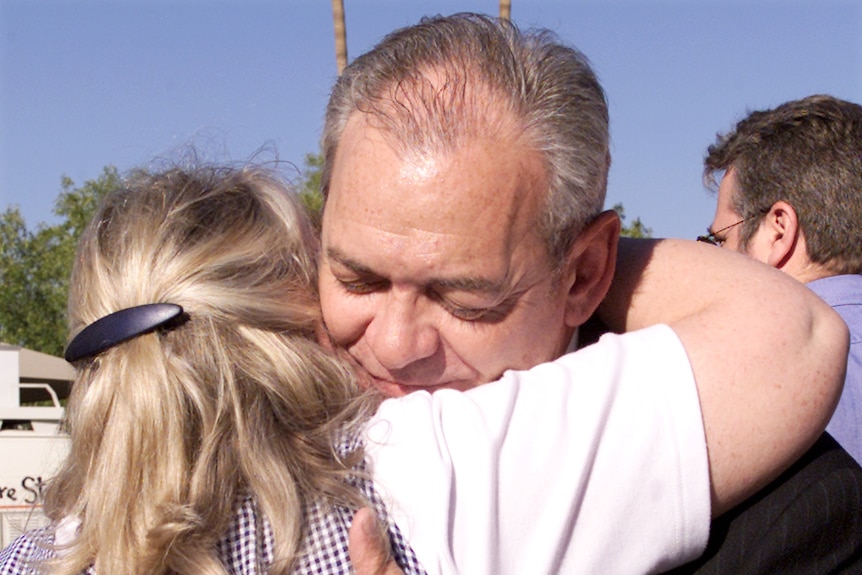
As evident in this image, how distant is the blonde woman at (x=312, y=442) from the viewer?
1.53 meters

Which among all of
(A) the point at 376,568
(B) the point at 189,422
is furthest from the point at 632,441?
(B) the point at 189,422

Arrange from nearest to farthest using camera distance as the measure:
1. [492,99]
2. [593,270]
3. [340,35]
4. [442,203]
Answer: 1. [442,203]
2. [492,99]
3. [593,270]
4. [340,35]

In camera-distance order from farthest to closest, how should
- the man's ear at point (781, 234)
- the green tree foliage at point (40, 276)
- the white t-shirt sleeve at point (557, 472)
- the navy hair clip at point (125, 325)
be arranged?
the green tree foliage at point (40, 276) < the man's ear at point (781, 234) < the navy hair clip at point (125, 325) < the white t-shirt sleeve at point (557, 472)

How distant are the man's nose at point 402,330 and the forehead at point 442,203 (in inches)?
4.0

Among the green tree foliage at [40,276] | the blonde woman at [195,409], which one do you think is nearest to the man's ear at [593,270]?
the blonde woman at [195,409]

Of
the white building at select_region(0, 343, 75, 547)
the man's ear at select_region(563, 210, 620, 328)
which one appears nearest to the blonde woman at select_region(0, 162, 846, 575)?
the man's ear at select_region(563, 210, 620, 328)

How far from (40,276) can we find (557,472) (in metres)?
34.5

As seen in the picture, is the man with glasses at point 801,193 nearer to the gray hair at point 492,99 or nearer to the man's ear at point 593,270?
the man's ear at point 593,270

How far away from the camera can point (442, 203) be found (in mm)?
1844

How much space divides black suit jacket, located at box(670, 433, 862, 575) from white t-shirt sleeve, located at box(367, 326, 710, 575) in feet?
0.36

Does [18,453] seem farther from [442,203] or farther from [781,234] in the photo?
[442,203]

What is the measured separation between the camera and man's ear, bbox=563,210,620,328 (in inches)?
82.8

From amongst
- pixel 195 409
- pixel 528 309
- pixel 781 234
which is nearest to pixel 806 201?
pixel 781 234

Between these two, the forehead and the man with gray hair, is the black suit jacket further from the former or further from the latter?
the forehead
